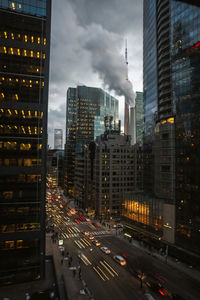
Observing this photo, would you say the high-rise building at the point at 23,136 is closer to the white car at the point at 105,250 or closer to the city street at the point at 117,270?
the city street at the point at 117,270

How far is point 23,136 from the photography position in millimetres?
37281

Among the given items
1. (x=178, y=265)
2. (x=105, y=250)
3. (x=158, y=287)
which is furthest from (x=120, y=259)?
(x=178, y=265)

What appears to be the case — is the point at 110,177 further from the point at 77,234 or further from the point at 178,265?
the point at 178,265

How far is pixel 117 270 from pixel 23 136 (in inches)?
1180

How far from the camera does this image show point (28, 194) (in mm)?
36250

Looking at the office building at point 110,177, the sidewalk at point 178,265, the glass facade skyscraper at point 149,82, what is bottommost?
the sidewalk at point 178,265

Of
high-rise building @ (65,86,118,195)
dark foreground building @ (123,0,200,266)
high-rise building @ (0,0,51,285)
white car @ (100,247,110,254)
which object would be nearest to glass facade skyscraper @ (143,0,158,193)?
dark foreground building @ (123,0,200,266)

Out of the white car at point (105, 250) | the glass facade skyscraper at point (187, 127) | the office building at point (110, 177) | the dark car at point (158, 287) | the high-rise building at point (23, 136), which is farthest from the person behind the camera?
the office building at point (110, 177)

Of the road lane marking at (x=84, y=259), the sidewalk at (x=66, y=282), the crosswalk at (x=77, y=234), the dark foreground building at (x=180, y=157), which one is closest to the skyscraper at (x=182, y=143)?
the dark foreground building at (x=180, y=157)

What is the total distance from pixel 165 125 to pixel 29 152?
32.8m

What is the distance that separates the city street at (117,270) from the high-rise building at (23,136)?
9857 millimetres

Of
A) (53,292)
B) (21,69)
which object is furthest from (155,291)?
(21,69)

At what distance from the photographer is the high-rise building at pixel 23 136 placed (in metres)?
35.1

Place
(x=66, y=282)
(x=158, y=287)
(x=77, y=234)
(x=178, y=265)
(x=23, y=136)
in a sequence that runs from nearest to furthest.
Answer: (x=158, y=287)
(x=66, y=282)
(x=23, y=136)
(x=178, y=265)
(x=77, y=234)
